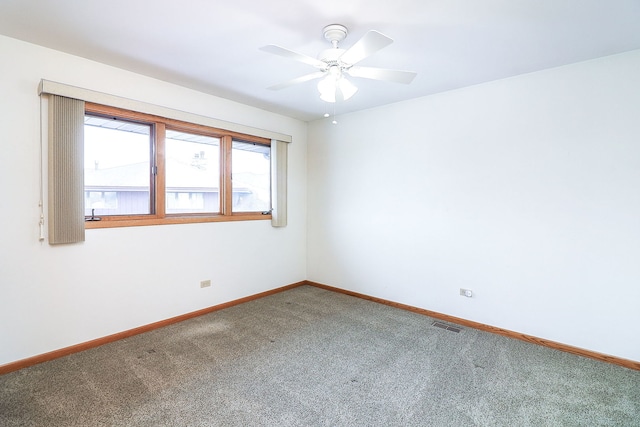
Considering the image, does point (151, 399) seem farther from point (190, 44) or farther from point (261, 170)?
point (261, 170)

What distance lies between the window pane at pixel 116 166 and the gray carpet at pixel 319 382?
4.27ft

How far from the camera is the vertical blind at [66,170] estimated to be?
250cm

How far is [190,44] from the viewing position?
241 centimetres

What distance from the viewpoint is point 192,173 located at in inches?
141

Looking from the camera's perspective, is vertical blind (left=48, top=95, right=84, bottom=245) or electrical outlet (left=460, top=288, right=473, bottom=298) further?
electrical outlet (left=460, top=288, right=473, bottom=298)

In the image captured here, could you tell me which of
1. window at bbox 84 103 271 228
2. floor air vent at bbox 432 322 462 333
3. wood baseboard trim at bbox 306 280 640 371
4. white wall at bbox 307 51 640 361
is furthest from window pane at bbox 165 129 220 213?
floor air vent at bbox 432 322 462 333

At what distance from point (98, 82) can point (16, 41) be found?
541 millimetres

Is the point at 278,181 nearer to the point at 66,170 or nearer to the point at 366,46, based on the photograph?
the point at 66,170

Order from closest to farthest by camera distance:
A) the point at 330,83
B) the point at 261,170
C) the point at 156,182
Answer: the point at 330,83, the point at 156,182, the point at 261,170

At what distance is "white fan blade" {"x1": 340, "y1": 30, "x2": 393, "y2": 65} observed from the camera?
1658 mm

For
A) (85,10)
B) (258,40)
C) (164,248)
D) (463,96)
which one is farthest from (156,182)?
(463,96)

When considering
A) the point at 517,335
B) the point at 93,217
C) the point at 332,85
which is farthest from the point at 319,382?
the point at 93,217

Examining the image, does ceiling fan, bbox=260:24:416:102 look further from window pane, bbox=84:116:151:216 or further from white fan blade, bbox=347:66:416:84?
window pane, bbox=84:116:151:216

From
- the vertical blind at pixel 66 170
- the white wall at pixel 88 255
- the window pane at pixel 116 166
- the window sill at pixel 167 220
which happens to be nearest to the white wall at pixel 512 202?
the window sill at pixel 167 220
